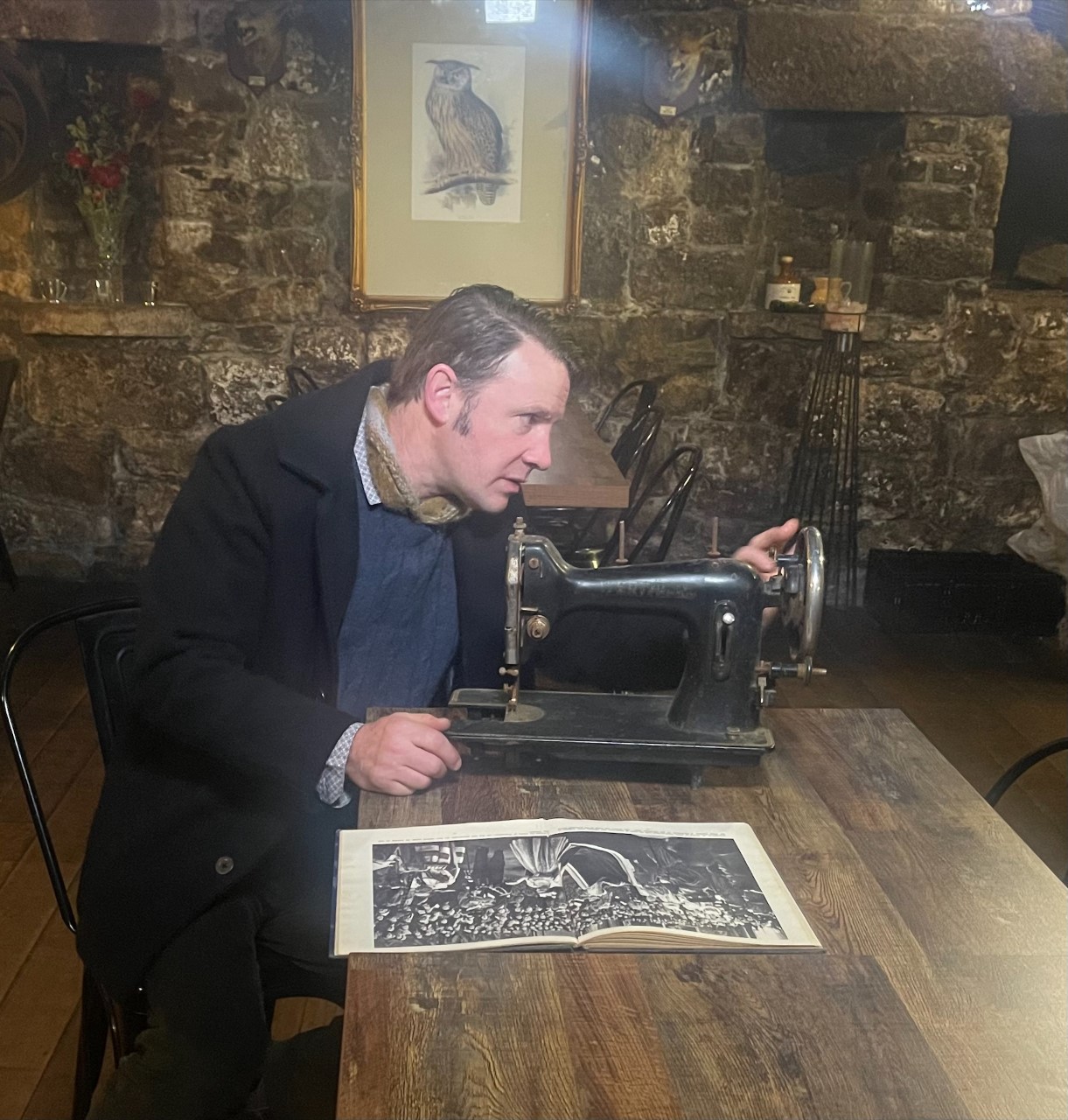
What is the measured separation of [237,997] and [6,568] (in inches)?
136

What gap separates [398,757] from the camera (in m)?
1.51

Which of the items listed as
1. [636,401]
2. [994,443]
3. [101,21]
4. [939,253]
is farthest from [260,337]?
[994,443]

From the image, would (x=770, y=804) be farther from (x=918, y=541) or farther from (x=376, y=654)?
(x=918, y=541)

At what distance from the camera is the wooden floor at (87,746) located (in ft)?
7.57

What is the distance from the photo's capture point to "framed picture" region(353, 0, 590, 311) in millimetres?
4520

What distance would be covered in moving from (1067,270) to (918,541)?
3.94 feet

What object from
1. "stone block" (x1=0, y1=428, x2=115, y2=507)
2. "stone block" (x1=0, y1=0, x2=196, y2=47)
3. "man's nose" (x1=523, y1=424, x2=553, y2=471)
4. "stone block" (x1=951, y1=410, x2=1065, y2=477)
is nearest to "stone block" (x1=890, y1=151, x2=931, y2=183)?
"stone block" (x1=951, y1=410, x2=1065, y2=477)

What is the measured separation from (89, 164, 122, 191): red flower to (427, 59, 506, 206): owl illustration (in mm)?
1152

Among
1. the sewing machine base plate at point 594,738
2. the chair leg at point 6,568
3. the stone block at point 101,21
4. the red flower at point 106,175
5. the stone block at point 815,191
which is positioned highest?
the stone block at point 101,21

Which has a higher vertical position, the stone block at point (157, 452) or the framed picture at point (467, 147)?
the framed picture at point (467, 147)

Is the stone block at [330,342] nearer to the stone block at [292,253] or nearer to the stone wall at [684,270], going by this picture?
the stone wall at [684,270]

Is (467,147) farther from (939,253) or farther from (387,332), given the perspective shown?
(939,253)

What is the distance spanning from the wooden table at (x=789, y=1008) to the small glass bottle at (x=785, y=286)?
11.6 feet

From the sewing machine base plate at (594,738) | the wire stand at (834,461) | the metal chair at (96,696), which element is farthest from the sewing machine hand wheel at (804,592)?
the wire stand at (834,461)
